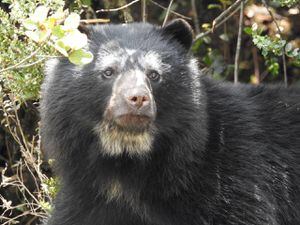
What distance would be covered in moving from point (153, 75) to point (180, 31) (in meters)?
0.52

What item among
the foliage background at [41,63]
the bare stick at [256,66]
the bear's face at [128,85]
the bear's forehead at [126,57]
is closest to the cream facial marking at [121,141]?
the bear's face at [128,85]

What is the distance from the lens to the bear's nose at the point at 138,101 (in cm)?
480

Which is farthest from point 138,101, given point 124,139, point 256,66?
point 256,66

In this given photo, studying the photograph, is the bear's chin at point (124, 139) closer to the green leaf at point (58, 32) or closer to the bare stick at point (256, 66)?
the green leaf at point (58, 32)

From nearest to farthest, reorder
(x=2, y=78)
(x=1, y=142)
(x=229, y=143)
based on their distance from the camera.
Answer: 1. (x=229, y=143)
2. (x=2, y=78)
3. (x=1, y=142)

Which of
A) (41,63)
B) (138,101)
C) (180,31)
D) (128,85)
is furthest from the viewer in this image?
(41,63)

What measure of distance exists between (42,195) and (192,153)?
201cm

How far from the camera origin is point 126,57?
5.16m

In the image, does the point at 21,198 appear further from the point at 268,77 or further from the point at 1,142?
the point at 268,77

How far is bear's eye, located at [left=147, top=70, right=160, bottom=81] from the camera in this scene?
16.9 ft

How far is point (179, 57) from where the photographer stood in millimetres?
5477

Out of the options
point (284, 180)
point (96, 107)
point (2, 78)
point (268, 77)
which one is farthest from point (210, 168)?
point (268, 77)

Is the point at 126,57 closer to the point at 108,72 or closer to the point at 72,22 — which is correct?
the point at 108,72

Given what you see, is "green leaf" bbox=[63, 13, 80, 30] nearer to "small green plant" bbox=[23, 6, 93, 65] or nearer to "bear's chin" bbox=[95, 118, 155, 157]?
"small green plant" bbox=[23, 6, 93, 65]
